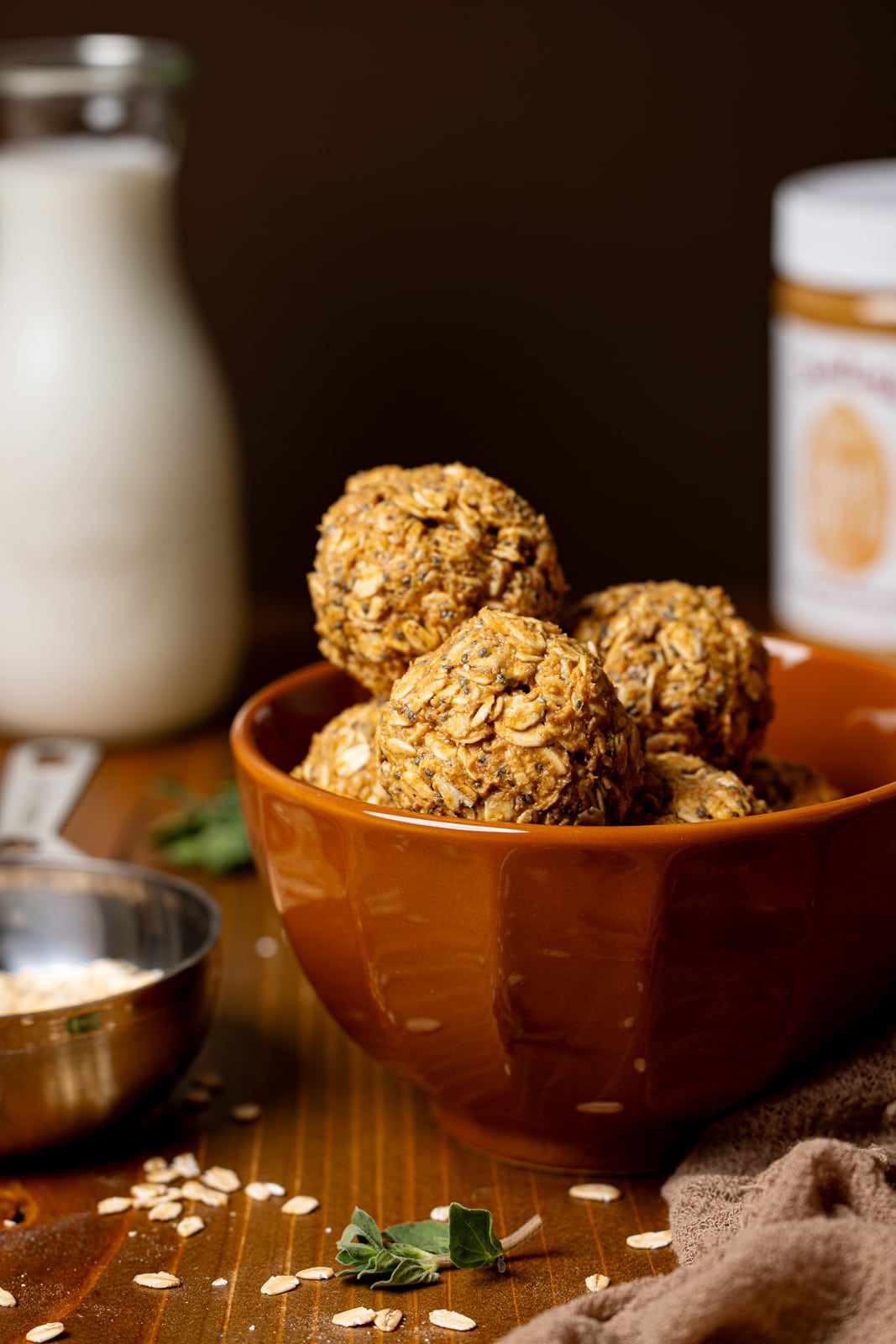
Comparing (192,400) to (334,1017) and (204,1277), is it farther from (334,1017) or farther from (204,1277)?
(204,1277)

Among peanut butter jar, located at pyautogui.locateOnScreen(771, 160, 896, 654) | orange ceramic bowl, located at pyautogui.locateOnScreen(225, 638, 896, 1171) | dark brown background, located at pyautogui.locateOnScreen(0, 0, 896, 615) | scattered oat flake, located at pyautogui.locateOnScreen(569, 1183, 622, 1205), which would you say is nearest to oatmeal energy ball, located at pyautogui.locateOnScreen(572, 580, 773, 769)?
orange ceramic bowl, located at pyautogui.locateOnScreen(225, 638, 896, 1171)

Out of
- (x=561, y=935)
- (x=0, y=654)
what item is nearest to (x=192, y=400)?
(x=0, y=654)

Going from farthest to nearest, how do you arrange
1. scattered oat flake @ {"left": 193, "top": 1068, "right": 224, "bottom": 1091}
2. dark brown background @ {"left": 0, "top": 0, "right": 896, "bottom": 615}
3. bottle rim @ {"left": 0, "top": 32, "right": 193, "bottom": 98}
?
dark brown background @ {"left": 0, "top": 0, "right": 896, "bottom": 615}
bottle rim @ {"left": 0, "top": 32, "right": 193, "bottom": 98}
scattered oat flake @ {"left": 193, "top": 1068, "right": 224, "bottom": 1091}

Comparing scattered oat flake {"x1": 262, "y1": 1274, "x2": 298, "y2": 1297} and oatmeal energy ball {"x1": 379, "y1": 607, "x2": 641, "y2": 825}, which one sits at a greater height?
oatmeal energy ball {"x1": 379, "y1": 607, "x2": 641, "y2": 825}

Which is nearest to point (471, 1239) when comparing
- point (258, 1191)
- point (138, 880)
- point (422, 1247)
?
point (422, 1247)

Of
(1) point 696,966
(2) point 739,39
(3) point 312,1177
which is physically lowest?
(3) point 312,1177

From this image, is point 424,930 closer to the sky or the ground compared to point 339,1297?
closer to the sky

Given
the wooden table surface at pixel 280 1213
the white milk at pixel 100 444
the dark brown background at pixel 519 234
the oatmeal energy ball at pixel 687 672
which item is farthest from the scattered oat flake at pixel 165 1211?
the dark brown background at pixel 519 234

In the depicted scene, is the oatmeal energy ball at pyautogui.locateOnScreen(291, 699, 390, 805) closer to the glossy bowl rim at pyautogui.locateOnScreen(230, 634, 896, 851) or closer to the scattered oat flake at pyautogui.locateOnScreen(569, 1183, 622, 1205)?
the glossy bowl rim at pyautogui.locateOnScreen(230, 634, 896, 851)
